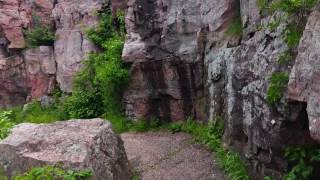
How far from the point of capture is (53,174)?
6781mm

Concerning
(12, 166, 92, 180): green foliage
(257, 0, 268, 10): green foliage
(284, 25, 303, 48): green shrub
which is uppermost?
(257, 0, 268, 10): green foliage

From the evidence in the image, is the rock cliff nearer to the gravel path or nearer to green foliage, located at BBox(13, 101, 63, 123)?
the gravel path


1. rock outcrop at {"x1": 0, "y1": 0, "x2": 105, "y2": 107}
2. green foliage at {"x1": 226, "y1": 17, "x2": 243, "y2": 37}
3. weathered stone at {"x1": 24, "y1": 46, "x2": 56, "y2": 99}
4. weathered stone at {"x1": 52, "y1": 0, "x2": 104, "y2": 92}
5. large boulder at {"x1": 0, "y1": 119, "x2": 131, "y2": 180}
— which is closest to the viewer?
large boulder at {"x1": 0, "y1": 119, "x2": 131, "y2": 180}

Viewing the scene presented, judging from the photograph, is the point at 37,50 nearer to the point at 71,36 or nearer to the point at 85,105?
the point at 71,36

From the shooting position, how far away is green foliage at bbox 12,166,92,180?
22.0ft

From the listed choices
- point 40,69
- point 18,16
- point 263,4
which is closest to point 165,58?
point 263,4

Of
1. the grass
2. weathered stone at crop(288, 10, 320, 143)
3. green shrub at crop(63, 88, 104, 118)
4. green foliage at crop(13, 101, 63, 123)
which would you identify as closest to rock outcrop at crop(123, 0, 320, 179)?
weathered stone at crop(288, 10, 320, 143)

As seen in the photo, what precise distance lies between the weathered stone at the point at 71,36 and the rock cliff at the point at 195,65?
0.05 metres

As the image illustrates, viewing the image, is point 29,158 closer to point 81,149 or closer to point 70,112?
point 81,149

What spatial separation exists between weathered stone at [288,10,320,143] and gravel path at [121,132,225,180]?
296 centimetres

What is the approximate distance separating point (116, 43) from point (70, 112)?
3462 millimetres

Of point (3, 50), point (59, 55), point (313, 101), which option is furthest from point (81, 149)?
point (3, 50)

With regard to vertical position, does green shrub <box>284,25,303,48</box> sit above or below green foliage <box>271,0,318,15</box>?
below

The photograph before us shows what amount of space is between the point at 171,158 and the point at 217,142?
1.15m
